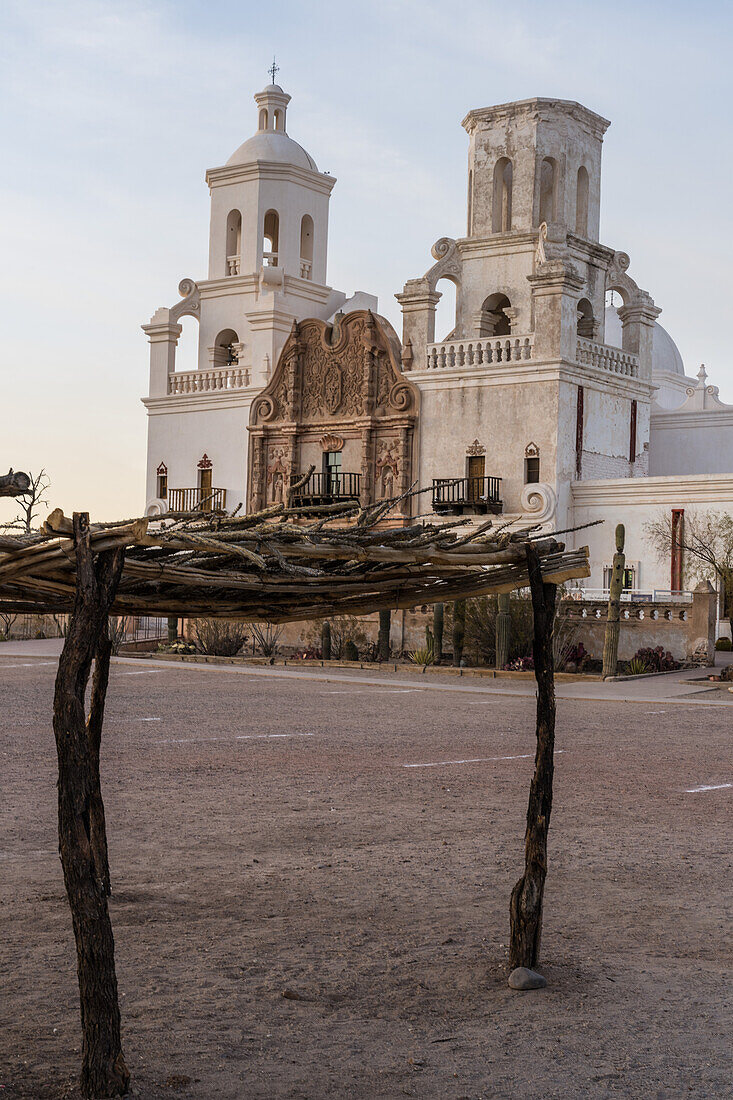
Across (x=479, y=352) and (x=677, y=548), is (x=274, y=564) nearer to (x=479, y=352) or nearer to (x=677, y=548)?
(x=677, y=548)

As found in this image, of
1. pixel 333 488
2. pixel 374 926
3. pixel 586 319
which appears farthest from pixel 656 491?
pixel 374 926

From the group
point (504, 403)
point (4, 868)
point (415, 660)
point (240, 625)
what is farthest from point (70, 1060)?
point (504, 403)

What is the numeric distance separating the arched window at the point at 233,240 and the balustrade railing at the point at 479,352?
10.2 metres

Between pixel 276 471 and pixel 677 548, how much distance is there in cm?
1396

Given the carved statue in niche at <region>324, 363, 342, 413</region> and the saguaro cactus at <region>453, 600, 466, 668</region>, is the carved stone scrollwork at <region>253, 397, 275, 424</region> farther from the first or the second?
the saguaro cactus at <region>453, 600, 466, 668</region>

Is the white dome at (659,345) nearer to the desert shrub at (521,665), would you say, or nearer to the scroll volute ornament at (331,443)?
the scroll volute ornament at (331,443)

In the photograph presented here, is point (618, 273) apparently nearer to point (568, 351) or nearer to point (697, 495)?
point (568, 351)

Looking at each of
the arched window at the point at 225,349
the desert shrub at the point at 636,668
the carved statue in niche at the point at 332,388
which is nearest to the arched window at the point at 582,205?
the carved statue in niche at the point at 332,388

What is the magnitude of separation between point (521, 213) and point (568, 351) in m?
5.71

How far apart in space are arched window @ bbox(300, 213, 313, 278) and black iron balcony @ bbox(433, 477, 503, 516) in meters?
12.2

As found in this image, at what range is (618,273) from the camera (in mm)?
42219

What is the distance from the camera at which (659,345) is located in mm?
52906

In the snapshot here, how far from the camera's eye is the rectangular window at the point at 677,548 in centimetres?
3491

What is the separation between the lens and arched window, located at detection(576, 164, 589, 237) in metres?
41.6
